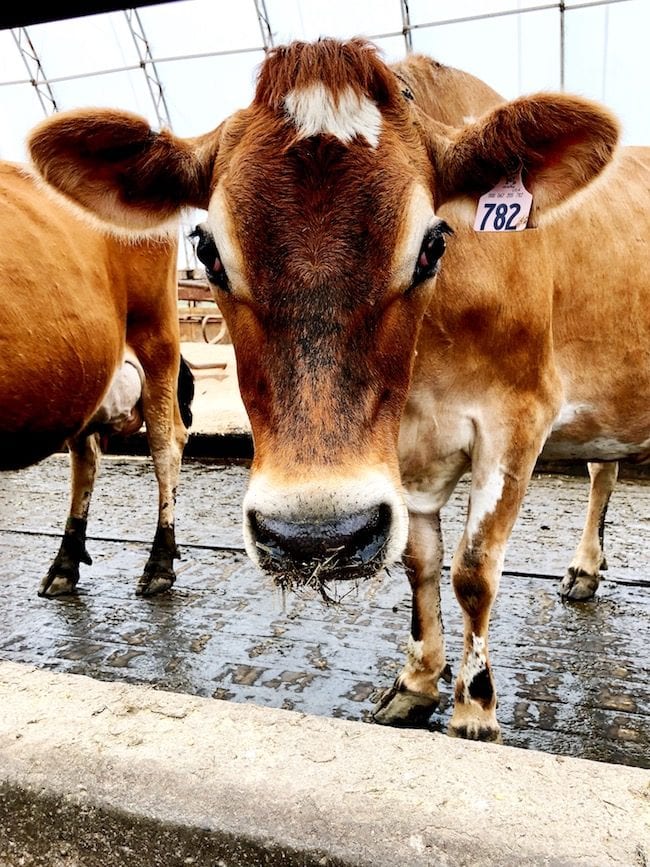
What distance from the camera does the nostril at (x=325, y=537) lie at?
1.64 meters

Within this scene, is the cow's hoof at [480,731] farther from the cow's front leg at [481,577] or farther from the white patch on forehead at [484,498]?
the white patch on forehead at [484,498]

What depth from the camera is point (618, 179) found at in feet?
10.3

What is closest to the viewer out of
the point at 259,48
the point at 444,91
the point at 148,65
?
the point at 444,91

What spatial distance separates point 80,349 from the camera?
365 cm

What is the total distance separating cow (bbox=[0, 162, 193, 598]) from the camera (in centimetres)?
338

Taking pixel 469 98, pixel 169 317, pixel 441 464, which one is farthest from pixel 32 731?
pixel 169 317

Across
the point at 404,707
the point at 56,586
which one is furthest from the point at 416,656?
the point at 56,586

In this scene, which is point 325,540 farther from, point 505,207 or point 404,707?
point 404,707

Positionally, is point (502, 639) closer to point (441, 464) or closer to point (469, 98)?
point (441, 464)

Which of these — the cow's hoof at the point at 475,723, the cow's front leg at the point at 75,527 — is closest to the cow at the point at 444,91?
the cow's hoof at the point at 475,723

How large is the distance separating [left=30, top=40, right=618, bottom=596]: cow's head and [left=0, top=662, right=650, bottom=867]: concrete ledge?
0.41 m

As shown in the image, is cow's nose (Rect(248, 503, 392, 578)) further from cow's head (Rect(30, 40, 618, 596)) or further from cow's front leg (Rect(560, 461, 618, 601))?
cow's front leg (Rect(560, 461, 618, 601))

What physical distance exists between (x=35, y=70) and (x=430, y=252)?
2271cm

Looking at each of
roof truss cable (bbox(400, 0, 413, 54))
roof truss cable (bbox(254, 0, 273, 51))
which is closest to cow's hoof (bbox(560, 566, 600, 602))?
roof truss cable (bbox(400, 0, 413, 54))
